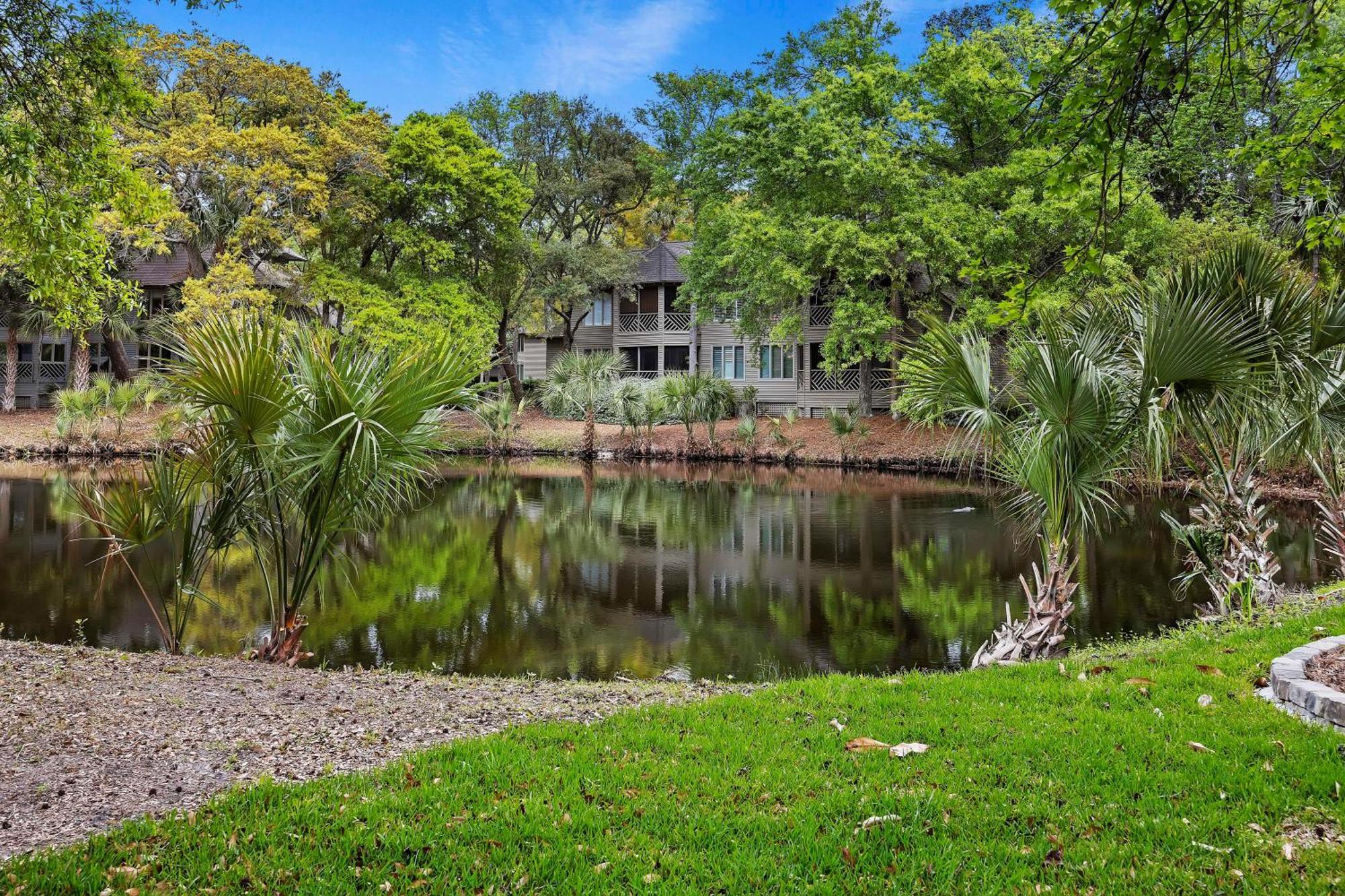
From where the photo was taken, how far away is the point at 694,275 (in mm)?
34500

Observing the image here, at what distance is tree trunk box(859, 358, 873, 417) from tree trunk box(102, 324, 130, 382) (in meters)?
Answer: 30.6

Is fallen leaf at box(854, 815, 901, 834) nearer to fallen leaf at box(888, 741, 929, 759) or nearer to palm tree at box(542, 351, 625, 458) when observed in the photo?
fallen leaf at box(888, 741, 929, 759)

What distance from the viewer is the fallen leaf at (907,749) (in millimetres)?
4586

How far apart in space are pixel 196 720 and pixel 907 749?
4251 mm

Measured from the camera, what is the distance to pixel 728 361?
41875mm

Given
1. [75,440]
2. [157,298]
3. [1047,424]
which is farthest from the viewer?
[157,298]

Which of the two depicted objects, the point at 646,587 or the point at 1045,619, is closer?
the point at 1045,619

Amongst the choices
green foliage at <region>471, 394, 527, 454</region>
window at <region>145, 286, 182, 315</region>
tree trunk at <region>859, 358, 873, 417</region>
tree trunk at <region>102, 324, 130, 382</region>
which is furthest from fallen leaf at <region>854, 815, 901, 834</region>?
window at <region>145, 286, 182, 315</region>

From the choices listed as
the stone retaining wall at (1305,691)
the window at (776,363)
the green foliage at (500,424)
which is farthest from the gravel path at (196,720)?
the window at (776,363)

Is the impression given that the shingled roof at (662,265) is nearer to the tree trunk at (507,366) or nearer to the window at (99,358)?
the tree trunk at (507,366)

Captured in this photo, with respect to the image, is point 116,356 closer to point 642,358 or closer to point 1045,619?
point 642,358

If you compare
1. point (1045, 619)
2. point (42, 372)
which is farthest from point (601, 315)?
point (1045, 619)

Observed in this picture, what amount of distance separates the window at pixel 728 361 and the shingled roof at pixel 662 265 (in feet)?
12.5

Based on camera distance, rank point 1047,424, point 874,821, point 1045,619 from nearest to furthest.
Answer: point 874,821 → point 1047,424 → point 1045,619
